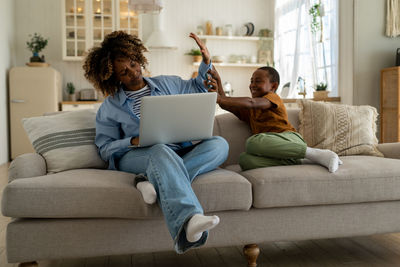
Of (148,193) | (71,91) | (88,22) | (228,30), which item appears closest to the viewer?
(148,193)

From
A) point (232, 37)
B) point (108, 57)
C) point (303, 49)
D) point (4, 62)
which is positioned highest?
point (232, 37)

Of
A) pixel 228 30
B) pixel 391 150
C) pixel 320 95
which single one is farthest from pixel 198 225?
pixel 228 30

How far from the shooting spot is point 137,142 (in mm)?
2025

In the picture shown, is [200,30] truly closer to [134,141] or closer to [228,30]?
[228,30]

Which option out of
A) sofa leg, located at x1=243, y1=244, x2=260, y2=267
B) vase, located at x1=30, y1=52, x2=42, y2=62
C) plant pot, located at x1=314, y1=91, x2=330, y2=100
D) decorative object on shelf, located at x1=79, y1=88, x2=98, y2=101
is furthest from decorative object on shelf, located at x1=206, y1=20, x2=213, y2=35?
sofa leg, located at x1=243, y1=244, x2=260, y2=267

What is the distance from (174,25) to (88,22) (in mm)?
1440

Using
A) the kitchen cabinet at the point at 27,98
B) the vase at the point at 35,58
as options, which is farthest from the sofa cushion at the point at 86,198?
the vase at the point at 35,58

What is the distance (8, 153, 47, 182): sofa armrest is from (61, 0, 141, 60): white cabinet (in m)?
4.60

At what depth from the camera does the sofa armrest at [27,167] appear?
1.86 metres

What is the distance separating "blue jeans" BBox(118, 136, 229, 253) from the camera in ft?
5.03

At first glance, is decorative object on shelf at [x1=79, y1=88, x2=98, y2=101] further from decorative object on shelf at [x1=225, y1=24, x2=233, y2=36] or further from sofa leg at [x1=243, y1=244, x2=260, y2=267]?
sofa leg at [x1=243, y1=244, x2=260, y2=267]

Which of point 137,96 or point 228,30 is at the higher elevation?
point 228,30

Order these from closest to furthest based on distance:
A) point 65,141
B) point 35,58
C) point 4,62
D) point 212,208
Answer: point 212,208 → point 65,141 → point 4,62 → point 35,58

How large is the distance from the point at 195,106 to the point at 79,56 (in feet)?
16.6
